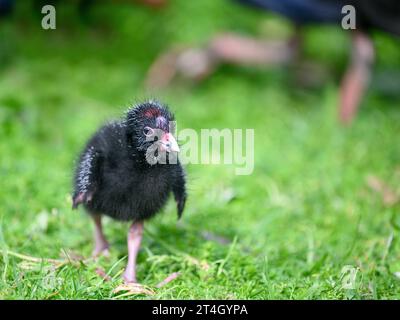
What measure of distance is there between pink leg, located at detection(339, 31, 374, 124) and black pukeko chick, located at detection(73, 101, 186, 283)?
2.91 metres

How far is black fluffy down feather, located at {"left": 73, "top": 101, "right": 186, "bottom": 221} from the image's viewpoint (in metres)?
2.91

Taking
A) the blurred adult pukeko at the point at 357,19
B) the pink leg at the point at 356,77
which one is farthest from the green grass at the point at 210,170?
the blurred adult pukeko at the point at 357,19

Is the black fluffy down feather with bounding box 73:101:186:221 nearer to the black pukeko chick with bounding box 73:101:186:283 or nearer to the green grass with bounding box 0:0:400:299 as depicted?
the black pukeko chick with bounding box 73:101:186:283

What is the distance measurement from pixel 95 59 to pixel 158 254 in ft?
12.8

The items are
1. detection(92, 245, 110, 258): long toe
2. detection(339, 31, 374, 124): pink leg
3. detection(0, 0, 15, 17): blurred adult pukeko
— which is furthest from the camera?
detection(0, 0, 15, 17): blurred adult pukeko

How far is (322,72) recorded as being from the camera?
654cm

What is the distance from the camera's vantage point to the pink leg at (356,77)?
5.45m

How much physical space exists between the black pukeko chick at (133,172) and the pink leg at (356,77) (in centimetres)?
291

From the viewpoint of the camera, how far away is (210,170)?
4809mm

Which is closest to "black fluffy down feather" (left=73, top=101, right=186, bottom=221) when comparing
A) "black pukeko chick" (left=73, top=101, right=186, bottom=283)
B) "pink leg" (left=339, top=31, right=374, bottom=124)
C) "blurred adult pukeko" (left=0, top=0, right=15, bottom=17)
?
"black pukeko chick" (left=73, top=101, right=186, bottom=283)

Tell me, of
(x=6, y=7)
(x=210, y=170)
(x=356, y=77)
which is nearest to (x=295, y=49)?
(x=356, y=77)

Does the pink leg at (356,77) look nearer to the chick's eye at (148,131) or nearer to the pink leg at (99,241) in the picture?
the pink leg at (99,241)

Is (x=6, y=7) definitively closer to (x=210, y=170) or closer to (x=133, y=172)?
(x=210, y=170)

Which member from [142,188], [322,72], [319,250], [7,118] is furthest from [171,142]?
[322,72]
